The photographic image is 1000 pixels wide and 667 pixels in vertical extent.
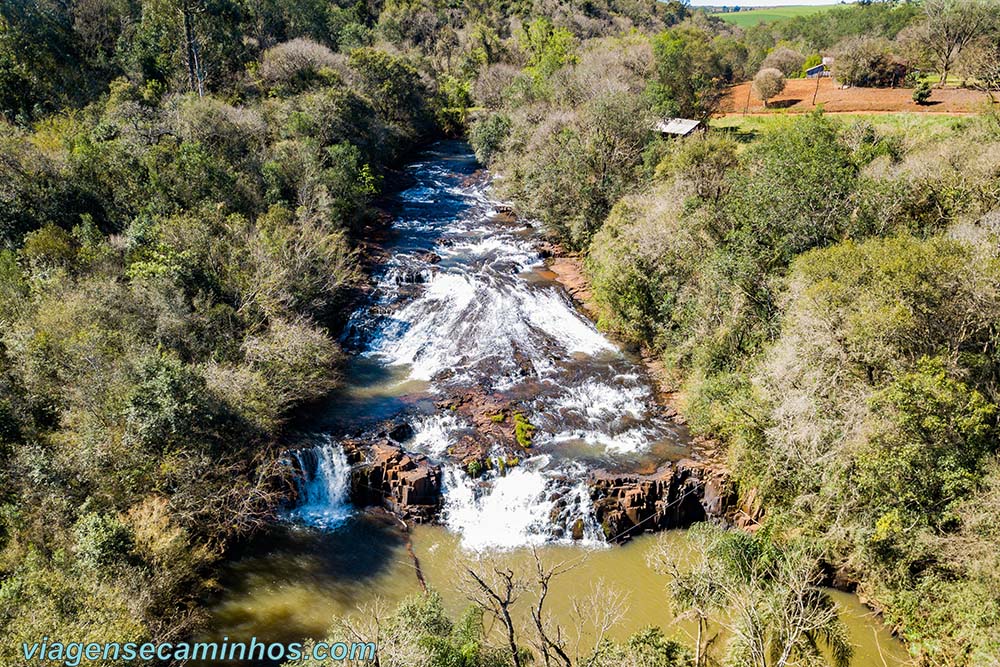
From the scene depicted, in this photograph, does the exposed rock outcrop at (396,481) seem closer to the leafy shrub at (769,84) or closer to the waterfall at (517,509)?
the waterfall at (517,509)

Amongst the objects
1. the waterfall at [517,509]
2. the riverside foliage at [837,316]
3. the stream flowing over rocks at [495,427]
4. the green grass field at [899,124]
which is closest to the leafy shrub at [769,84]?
the green grass field at [899,124]

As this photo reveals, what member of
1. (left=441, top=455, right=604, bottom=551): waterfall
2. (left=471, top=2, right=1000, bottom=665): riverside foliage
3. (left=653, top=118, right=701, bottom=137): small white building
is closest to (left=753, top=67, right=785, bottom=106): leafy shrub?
(left=653, top=118, right=701, bottom=137): small white building

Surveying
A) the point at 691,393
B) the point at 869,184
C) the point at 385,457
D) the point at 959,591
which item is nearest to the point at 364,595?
the point at 385,457

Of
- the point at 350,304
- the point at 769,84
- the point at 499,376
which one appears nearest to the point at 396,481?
the point at 499,376

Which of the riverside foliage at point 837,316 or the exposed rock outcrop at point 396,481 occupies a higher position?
the riverside foliage at point 837,316

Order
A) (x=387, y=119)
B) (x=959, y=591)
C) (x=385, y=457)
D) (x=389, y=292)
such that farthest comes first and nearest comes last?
(x=387, y=119)
(x=389, y=292)
(x=385, y=457)
(x=959, y=591)

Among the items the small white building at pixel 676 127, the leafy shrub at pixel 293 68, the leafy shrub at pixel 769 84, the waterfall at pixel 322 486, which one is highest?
the leafy shrub at pixel 293 68

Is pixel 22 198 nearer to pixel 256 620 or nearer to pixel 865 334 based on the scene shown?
pixel 256 620
